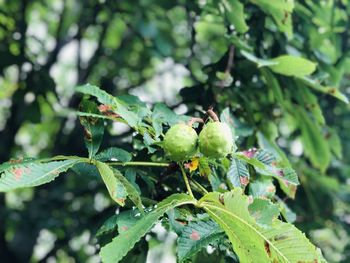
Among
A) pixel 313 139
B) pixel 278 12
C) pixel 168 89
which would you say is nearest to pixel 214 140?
pixel 278 12

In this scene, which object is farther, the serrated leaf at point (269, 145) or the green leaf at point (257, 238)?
the serrated leaf at point (269, 145)

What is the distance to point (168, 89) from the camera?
2.91m

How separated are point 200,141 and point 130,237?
221 millimetres

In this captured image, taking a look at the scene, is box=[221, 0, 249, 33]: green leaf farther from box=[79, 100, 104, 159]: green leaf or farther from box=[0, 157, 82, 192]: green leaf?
box=[0, 157, 82, 192]: green leaf

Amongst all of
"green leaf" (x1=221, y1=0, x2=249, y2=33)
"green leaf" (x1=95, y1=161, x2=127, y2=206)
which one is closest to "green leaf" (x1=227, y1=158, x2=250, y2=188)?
"green leaf" (x1=95, y1=161, x2=127, y2=206)

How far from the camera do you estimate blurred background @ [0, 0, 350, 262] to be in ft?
4.84

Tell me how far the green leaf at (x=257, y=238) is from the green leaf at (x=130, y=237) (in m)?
0.08

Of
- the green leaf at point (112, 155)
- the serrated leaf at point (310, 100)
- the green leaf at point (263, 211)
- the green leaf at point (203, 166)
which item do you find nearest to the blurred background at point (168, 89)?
the serrated leaf at point (310, 100)

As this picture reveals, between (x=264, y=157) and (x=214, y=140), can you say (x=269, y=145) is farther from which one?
(x=214, y=140)

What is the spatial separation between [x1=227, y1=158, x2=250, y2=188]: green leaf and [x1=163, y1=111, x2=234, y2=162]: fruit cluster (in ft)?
0.37

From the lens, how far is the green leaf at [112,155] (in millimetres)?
890

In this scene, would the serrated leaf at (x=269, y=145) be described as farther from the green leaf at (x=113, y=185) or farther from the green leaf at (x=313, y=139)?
the green leaf at (x=113, y=185)

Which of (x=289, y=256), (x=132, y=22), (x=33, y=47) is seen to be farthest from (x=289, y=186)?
(x=33, y=47)

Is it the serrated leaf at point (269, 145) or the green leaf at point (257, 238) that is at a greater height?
the green leaf at point (257, 238)
